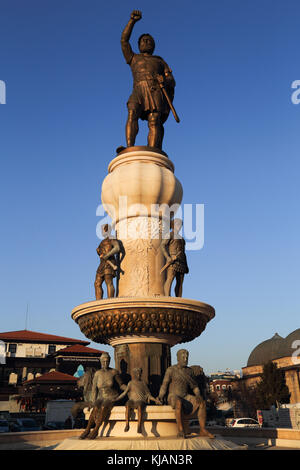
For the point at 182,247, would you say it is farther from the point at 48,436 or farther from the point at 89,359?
the point at 89,359

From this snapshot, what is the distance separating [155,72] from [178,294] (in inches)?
257

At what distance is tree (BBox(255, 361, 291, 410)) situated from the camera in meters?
56.0

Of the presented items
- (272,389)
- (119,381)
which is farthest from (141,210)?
(272,389)

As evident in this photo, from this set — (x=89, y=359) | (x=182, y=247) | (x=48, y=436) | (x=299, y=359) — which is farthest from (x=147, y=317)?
(x=299, y=359)

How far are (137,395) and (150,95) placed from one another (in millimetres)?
8223

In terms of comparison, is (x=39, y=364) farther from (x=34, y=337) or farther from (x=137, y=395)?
(x=137, y=395)

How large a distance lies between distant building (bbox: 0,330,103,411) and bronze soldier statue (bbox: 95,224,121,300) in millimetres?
29784

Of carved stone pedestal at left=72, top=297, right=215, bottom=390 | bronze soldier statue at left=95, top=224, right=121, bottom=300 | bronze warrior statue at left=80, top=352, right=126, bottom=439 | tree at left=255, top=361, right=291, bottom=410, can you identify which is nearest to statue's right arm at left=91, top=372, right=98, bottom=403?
bronze warrior statue at left=80, top=352, right=126, bottom=439

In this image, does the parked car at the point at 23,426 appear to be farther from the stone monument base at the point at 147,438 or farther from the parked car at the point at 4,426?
the stone monument base at the point at 147,438

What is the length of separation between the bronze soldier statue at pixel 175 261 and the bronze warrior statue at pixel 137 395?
92.6 inches

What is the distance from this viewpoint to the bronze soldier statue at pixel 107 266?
10539 millimetres

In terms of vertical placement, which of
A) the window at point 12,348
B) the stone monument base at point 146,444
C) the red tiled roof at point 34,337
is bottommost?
the stone monument base at point 146,444

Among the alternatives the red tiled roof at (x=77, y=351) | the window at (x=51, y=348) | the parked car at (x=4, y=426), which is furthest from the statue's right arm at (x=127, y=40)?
the window at (x=51, y=348)

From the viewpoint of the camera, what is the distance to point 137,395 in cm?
835
